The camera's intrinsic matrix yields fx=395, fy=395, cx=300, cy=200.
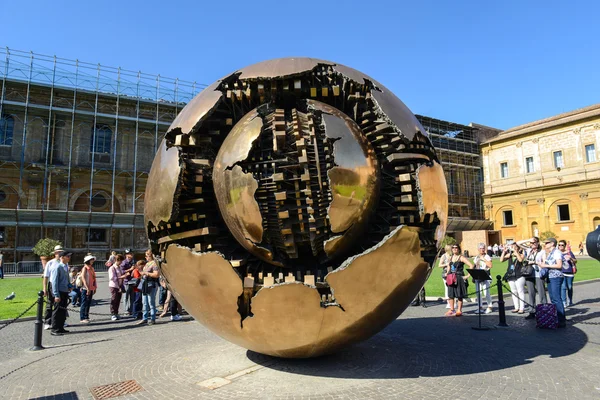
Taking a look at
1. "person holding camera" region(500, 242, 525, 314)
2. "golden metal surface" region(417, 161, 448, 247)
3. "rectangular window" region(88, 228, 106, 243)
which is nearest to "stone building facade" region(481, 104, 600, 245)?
"person holding camera" region(500, 242, 525, 314)

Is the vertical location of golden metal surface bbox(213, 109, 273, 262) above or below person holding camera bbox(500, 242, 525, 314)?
above

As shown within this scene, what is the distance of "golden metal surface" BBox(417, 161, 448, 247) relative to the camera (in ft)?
13.8

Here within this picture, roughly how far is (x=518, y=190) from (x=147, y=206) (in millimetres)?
46508

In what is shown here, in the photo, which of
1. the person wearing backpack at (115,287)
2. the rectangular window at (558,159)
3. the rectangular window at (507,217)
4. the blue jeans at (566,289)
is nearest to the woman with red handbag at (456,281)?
the blue jeans at (566,289)

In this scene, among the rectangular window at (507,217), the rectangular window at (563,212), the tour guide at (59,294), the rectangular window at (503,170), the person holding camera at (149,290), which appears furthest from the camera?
the rectangular window at (503,170)

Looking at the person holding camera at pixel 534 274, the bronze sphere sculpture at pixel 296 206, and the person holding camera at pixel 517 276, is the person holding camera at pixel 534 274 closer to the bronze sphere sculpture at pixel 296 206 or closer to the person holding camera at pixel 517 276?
the person holding camera at pixel 517 276

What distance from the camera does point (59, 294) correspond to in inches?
302

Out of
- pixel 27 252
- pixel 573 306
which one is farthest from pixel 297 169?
pixel 27 252

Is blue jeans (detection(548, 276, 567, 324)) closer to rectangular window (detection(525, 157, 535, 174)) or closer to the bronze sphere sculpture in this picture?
the bronze sphere sculpture

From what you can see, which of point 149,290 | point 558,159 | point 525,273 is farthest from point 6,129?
point 558,159

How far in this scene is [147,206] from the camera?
15.2ft

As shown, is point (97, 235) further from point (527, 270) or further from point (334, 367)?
point (334, 367)

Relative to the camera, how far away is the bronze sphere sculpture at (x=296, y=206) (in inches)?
155

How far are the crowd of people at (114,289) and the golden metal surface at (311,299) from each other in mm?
3369
